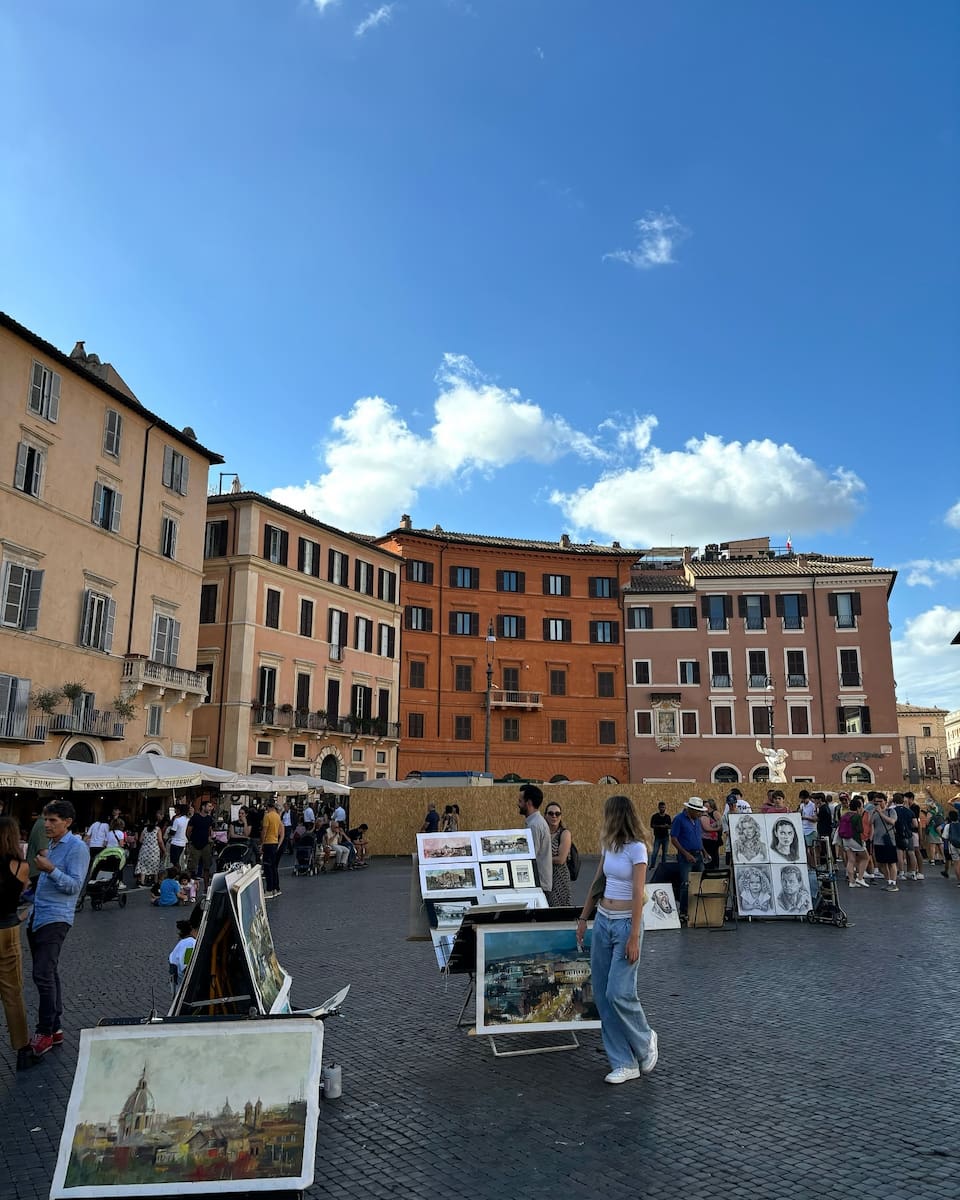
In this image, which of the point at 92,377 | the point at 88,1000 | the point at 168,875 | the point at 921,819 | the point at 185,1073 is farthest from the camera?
the point at 92,377

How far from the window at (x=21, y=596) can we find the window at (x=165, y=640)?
5478mm

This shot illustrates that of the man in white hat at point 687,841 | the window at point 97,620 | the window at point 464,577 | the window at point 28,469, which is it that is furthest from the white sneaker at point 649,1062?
the window at point 464,577

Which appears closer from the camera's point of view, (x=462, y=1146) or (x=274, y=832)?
(x=462, y=1146)

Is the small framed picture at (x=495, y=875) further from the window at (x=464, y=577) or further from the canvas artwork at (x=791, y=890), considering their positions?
the window at (x=464, y=577)

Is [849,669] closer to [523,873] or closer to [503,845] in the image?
[503,845]

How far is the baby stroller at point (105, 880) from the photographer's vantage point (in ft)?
52.2

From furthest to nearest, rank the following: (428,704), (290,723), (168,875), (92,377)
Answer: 1. (428,704)
2. (290,723)
3. (92,377)
4. (168,875)

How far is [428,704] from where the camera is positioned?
4938 cm

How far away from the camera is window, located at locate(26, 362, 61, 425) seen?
2772cm

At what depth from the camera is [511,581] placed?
172 ft

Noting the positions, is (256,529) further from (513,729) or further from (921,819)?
(921,819)

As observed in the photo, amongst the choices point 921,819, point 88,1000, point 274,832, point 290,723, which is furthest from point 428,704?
point 88,1000

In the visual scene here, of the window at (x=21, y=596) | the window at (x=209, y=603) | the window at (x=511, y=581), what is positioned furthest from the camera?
the window at (x=511, y=581)

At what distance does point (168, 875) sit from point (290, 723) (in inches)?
918
